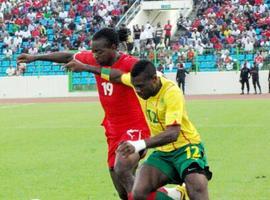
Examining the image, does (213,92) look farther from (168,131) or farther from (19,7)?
(168,131)

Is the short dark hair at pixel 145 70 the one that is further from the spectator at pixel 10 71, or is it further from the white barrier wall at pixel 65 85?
the spectator at pixel 10 71

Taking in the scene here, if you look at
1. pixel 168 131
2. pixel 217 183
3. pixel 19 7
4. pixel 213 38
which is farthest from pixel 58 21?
pixel 168 131

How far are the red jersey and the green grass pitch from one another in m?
2.11

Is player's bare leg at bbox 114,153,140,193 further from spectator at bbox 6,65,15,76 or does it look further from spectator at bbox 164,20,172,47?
spectator at bbox 6,65,15,76

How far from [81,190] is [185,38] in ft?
113

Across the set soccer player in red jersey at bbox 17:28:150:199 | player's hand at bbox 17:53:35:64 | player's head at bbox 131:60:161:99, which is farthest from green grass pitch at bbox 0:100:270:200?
player's head at bbox 131:60:161:99

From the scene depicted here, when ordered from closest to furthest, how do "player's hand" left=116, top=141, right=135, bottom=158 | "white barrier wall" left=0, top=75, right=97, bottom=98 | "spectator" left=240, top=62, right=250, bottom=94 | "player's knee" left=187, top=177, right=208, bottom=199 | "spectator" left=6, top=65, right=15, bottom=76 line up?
"player's hand" left=116, top=141, right=135, bottom=158, "player's knee" left=187, top=177, right=208, bottom=199, "spectator" left=240, top=62, right=250, bottom=94, "white barrier wall" left=0, top=75, right=97, bottom=98, "spectator" left=6, top=65, right=15, bottom=76

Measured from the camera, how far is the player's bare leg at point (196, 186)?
755 centimetres

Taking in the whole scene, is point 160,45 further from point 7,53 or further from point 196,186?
point 196,186

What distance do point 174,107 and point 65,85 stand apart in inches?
1526

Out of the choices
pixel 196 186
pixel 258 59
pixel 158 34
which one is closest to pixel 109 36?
pixel 196 186

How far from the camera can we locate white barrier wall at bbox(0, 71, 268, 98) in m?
43.6

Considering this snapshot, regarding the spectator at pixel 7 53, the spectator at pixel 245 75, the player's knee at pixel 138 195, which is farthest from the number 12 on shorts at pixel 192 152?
the spectator at pixel 7 53

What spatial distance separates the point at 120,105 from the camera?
348 inches
